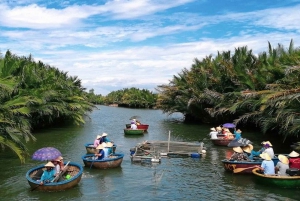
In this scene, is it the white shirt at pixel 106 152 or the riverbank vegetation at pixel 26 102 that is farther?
the white shirt at pixel 106 152

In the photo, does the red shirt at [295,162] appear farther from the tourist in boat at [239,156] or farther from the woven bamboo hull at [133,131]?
the woven bamboo hull at [133,131]

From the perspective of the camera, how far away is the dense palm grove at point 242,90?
21219mm

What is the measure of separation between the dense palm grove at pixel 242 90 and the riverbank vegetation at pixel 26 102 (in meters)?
13.0

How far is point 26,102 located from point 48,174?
930 centimetres

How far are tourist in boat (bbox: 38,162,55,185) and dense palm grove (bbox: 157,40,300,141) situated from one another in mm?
11812

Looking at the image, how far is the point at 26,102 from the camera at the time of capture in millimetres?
22219

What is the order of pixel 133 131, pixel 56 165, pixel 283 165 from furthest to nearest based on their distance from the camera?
pixel 133 131
pixel 283 165
pixel 56 165

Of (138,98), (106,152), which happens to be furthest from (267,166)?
(138,98)

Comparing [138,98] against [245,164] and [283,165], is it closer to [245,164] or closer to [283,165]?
[245,164]

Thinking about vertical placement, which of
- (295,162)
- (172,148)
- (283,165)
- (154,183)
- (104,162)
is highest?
(295,162)

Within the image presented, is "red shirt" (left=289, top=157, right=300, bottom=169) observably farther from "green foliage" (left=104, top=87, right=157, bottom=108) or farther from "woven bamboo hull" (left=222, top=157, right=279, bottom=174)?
"green foliage" (left=104, top=87, right=157, bottom=108)

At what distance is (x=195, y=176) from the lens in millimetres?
16734

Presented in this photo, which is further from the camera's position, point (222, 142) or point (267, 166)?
point (222, 142)

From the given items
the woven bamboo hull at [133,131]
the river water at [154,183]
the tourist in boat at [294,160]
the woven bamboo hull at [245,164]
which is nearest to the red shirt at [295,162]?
the tourist in boat at [294,160]
